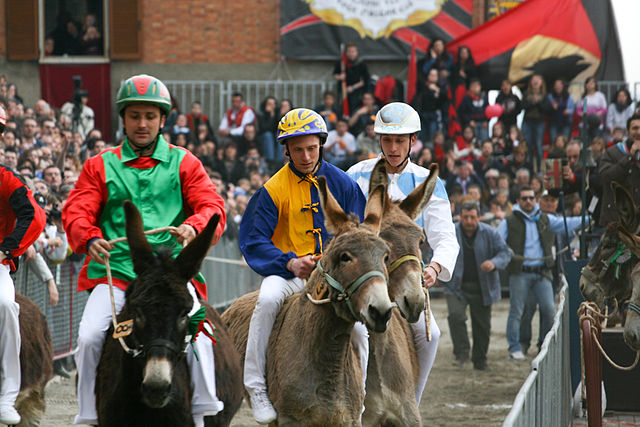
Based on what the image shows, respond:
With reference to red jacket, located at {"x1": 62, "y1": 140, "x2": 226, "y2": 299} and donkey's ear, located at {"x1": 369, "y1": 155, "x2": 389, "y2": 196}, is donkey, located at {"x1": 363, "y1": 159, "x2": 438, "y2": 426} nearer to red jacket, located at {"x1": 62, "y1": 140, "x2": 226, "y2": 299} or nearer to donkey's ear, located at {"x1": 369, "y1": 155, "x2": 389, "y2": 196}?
donkey's ear, located at {"x1": 369, "y1": 155, "x2": 389, "y2": 196}

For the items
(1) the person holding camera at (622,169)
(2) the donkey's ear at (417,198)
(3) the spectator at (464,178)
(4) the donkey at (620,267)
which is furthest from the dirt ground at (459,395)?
(2) the donkey's ear at (417,198)

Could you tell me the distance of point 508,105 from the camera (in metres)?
22.6

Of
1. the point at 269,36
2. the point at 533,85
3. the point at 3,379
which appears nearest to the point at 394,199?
the point at 3,379

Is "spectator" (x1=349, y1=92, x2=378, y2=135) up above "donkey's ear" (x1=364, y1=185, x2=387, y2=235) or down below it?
below

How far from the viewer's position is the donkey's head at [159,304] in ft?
16.6

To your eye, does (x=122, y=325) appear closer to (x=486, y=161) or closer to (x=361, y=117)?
(x=486, y=161)

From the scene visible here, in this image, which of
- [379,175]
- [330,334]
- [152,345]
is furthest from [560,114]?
[152,345]

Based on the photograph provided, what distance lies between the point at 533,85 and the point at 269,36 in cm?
875

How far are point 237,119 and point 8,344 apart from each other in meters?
16.2

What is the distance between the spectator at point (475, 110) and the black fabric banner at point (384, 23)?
15.3 feet

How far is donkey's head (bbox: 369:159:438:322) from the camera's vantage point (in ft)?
21.5

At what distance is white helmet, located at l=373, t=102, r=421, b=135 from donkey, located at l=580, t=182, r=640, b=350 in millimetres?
1942

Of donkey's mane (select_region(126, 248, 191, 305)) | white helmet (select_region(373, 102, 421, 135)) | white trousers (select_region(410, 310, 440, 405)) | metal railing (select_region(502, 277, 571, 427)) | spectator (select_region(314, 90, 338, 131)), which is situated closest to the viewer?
metal railing (select_region(502, 277, 571, 427))

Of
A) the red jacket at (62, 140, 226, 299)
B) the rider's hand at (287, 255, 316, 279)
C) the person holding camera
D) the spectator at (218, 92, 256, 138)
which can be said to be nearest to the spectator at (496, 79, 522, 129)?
the spectator at (218, 92, 256, 138)
